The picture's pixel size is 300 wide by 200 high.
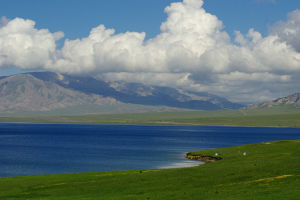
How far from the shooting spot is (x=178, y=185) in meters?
55.3

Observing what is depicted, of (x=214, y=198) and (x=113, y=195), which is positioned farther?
(x=113, y=195)

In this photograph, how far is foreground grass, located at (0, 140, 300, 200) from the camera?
149ft

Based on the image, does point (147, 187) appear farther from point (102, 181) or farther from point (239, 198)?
point (239, 198)

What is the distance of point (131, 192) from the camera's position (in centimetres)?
5169

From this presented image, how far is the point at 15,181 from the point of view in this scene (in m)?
69.2

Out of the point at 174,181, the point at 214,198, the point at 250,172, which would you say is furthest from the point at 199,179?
the point at 214,198

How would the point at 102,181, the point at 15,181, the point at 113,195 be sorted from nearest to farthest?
the point at 113,195 < the point at 102,181 < the point at 15,181

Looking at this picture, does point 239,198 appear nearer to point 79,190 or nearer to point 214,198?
point 214,198

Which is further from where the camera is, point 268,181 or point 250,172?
point 250,172

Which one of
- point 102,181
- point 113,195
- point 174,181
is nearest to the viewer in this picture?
point 113,195

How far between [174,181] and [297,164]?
2164 cm

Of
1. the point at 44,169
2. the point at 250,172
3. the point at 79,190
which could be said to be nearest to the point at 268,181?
the point at 250,172

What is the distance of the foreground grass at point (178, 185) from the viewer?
4544 centimetres

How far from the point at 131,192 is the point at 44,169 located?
194 ft
